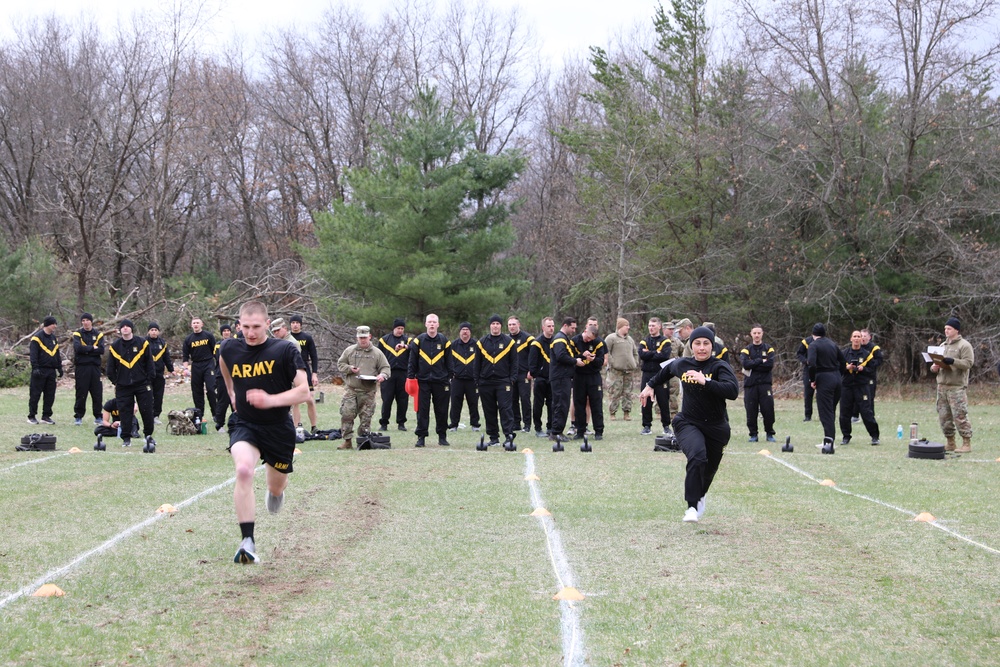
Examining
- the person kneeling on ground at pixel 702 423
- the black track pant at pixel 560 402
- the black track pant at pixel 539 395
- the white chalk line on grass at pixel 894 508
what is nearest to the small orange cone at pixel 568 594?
the person kneeling on ground at pixel 702 423

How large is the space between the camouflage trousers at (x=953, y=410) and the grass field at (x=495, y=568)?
2.50 metres

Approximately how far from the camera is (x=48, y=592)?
6.07 m

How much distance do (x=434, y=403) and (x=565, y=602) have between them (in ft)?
31.4

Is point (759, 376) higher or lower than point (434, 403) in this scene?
higher

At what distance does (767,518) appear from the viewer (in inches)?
352

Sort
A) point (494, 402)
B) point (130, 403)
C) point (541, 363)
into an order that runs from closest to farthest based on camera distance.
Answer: point (130, 403), point (494, 402), point (541, 363)

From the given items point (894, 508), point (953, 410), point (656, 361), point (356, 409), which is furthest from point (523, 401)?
point (894, 508)

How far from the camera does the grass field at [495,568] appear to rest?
521 centimetres

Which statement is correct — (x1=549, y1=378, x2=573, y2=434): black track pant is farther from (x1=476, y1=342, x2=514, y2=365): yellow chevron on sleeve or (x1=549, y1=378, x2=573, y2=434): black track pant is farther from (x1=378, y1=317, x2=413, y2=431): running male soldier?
(x1=378, y1=317, x2=413, y2=431): running male soldier

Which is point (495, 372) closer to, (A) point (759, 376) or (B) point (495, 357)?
(B) point (495, 357)

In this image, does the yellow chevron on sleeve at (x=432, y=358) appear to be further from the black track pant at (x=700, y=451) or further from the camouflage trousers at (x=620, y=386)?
the black track pant at (x=700, y=451)

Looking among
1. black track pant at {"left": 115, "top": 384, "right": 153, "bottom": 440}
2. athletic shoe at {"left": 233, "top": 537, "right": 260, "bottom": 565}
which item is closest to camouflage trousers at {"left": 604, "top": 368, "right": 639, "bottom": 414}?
black track pant at {"left": 115, "top": 384, "right": 153, "bottom": 440}

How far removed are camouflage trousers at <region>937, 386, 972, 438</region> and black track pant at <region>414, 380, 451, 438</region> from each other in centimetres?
761

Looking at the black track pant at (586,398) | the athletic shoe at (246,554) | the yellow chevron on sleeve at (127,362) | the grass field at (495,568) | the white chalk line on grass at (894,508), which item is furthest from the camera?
the black track pant at (586,398)
